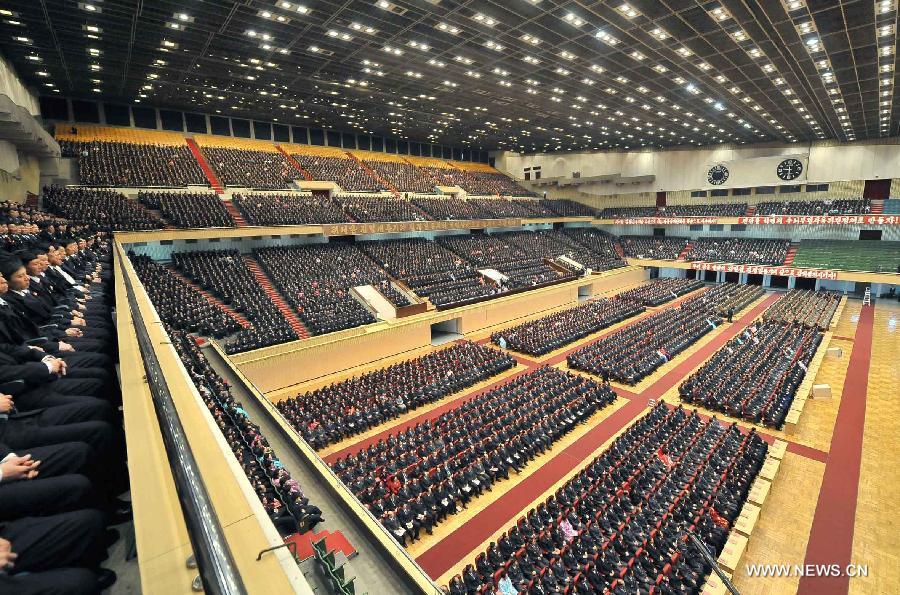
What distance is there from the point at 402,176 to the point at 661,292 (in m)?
24.1

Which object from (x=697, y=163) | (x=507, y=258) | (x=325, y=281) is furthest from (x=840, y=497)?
(x=697, y=163)

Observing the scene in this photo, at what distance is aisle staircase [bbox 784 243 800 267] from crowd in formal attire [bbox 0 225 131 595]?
41.5m

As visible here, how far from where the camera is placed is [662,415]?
13438 mm

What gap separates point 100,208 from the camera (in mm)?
19531

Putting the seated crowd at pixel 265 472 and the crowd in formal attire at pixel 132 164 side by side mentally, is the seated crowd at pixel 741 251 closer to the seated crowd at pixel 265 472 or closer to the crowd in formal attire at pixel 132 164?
the seated crowd at pixel 265 472

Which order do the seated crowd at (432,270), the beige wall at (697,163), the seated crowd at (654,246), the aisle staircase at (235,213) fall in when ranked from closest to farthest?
the aisle staircase at (235,213)
the seated crowd at (432,270)
the beige wall at (697,163)
the seated crowd at (654,246)

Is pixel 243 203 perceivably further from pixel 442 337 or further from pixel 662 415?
pixel 662 415

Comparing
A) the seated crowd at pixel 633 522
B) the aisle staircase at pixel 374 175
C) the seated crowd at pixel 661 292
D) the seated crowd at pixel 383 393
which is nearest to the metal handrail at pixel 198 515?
the seated crowd at pixel 633 522

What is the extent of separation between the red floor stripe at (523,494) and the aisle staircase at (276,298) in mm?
11318

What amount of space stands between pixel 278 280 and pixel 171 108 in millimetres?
16729

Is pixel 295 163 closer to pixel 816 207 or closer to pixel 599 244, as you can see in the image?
pixel 599 244

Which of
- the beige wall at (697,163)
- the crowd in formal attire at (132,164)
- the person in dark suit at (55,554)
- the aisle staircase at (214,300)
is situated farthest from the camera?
the beige wall at (697,163)

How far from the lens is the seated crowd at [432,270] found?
2462 cm

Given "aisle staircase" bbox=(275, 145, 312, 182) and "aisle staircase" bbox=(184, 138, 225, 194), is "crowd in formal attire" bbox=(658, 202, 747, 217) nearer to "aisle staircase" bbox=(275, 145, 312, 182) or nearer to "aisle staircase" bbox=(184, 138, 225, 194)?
"aisle staircase" bbox=(275, 145, 312, 182)
